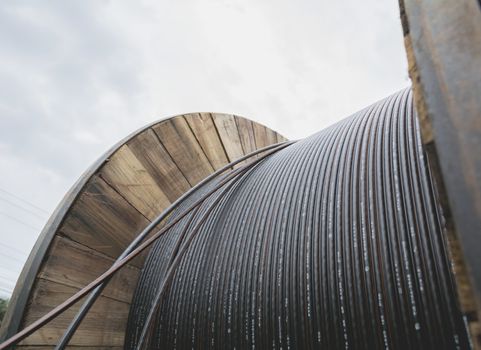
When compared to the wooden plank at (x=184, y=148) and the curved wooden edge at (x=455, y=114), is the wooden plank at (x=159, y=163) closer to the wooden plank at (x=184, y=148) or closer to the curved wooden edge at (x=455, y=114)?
the wooden plank at (x=184, y=148)

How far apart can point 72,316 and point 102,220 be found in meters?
0.73

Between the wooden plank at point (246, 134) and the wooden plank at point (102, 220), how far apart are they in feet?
4.98

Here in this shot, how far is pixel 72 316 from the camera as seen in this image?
2518mm

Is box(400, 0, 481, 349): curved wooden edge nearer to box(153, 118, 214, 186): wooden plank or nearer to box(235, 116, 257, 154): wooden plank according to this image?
box(153, 118, 214, 186): wooden plank

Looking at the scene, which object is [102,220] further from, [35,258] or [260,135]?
[260,135]

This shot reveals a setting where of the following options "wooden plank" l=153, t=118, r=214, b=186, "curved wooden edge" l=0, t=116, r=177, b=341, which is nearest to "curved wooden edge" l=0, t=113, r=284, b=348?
"curved wooden edge" l=0, t=116, r=177, b=341

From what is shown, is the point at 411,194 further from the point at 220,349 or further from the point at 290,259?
the point at 220,349

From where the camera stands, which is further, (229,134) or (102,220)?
(229,134)

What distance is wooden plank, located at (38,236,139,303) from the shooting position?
249 centimetres

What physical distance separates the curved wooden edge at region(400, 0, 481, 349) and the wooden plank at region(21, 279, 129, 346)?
256cm

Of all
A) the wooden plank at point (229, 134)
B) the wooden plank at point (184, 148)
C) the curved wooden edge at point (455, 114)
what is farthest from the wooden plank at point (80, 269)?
the curved wooden edge at point (455, 114)

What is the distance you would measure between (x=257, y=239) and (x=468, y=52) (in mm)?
1528

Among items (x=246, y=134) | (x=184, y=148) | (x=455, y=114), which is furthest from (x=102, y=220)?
(x=455, y=114)

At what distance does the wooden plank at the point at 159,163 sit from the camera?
10.2 feet
